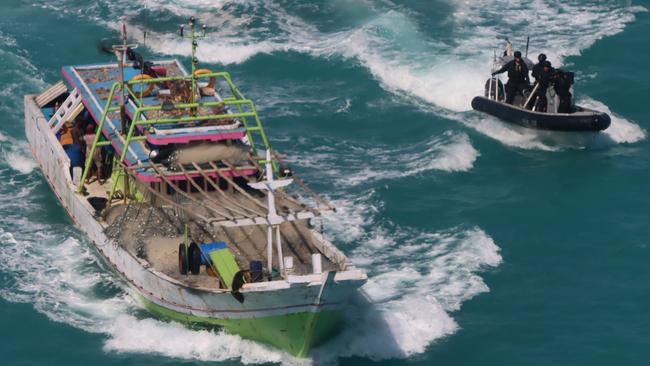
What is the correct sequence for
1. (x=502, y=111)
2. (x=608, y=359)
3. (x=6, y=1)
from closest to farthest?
(x=608, y=359), (x=502, y=111), (x=6, y=1)

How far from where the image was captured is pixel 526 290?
1655 inches

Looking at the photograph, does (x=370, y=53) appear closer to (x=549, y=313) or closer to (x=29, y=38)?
(x=29, y=38)

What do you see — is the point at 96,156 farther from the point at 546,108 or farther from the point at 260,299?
the point at 546,108

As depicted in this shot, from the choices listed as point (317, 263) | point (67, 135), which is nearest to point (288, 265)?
point (317, 263)

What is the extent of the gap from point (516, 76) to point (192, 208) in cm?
1747

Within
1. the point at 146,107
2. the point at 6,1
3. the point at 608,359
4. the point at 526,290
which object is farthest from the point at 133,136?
Result: the point at 6,1

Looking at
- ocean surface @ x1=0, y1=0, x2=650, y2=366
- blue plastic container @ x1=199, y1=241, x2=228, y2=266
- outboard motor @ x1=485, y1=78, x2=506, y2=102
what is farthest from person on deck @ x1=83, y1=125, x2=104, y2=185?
outboard motor @ x1=485, y1=78, x2=506, y2=102

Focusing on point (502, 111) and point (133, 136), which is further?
point (502, 111)

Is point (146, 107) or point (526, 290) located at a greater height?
point (146, 107)

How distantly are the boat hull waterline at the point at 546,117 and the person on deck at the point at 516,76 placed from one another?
828 millimetres

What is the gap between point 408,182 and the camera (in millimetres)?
49125

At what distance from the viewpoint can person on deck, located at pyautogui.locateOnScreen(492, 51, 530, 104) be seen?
54062 mm

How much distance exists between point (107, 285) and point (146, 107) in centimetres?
540

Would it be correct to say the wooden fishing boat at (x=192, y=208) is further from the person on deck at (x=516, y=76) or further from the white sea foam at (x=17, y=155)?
the person on deck at (x=516, y=76)
